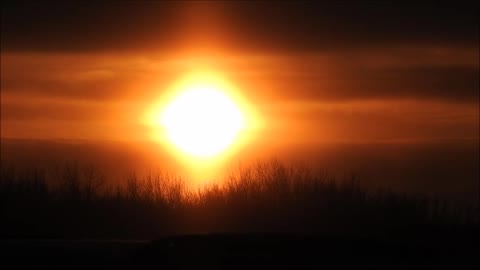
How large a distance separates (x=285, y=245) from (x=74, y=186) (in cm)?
1301

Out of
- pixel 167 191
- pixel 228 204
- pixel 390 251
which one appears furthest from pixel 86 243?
pixel 167 191

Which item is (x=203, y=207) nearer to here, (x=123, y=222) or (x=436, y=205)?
(x=123, y=222)

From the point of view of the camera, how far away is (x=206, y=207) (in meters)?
17.6

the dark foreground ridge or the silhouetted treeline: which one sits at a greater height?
the silhouetted treeline

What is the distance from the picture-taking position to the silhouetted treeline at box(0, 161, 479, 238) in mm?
15539

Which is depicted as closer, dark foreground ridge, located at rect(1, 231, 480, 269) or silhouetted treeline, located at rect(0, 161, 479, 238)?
dark foreground ridge, located at rect(1, 231, 480, 269)

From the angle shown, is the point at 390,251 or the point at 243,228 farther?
the point at 243,228

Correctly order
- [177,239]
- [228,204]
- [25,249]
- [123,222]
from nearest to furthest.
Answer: [177,239]
[25,249]
[123,222]
[228,204]

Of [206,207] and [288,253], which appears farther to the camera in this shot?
[206,207]

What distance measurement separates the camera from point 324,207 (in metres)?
17.3

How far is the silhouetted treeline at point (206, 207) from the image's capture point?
15539mm

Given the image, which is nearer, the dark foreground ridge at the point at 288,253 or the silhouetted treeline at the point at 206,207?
the dark foreground ridge at the point at 288,253

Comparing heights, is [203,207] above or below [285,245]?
above

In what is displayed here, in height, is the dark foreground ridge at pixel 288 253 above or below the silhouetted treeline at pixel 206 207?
below
